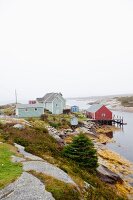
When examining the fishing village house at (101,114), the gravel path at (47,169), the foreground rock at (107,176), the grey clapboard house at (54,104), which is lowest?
the foreground rock at (107,176)

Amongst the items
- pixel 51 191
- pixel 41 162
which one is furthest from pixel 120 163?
pixel 51 191

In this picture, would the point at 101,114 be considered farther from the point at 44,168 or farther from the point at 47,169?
the point at 47,169

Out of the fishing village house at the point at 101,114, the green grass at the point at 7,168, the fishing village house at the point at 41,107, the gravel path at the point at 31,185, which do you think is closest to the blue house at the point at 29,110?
the fishing village house at the point at 41,107

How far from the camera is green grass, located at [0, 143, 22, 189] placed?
18266 millimetres

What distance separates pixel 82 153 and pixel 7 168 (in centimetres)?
1052

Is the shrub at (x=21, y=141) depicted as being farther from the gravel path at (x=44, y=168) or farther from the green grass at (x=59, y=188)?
the green grass at (x=59, y=188)

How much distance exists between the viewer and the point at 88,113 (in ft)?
324

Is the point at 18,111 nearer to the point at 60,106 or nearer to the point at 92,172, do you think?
the point at 60,106

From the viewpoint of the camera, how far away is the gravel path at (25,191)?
1593cm

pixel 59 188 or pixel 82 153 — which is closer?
pixel 59 188

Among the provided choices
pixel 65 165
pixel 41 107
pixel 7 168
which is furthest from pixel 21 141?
pixel 41 107

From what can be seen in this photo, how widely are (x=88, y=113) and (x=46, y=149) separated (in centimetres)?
6885

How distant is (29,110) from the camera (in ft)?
246

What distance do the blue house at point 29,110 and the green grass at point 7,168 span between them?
48.2 metres
